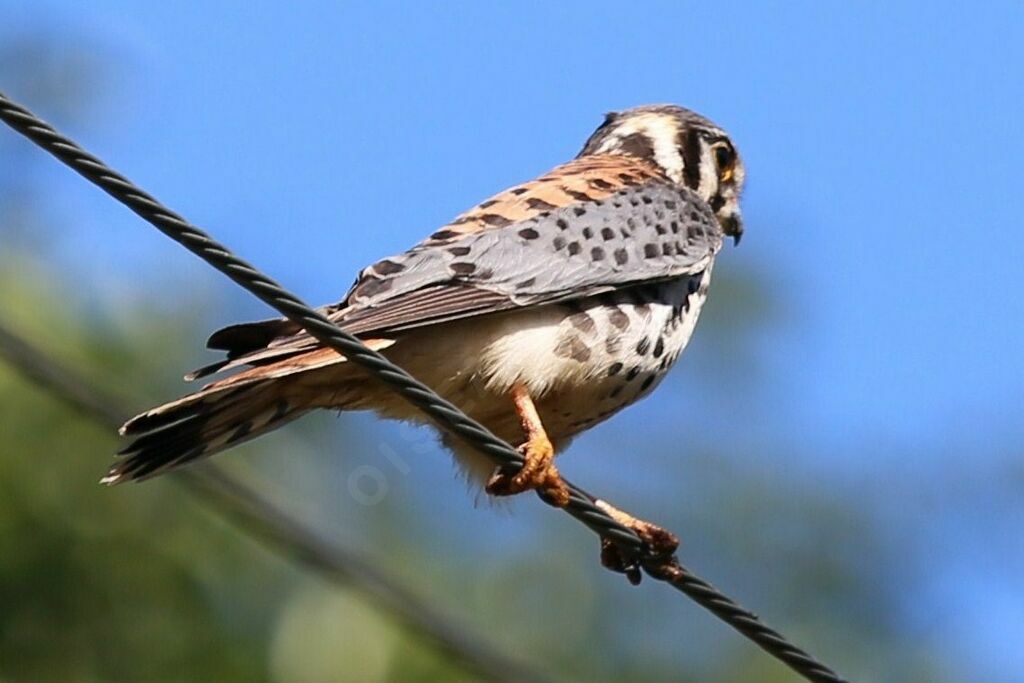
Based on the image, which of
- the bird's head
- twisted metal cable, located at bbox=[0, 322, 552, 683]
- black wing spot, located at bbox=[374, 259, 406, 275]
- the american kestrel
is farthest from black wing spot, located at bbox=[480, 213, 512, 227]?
the bird's head

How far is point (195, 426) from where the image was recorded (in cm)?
489

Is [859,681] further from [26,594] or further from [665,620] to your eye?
[26,594]

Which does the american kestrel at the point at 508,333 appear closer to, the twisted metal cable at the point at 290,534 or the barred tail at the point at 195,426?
the barred tail at the point at 195,426

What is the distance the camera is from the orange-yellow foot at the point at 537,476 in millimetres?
5012

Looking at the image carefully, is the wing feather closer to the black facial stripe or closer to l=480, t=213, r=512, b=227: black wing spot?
l=480, t=213, r=512, b=227: black wing spot

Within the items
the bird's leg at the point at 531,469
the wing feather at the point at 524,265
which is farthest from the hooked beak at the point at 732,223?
the bird's leg at the point at 531,469

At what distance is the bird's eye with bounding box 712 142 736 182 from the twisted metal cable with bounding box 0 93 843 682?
217 centimetres

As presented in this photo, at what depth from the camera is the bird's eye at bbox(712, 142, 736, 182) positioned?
22.6 ft

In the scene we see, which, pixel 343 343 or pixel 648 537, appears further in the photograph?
pixel 648 537

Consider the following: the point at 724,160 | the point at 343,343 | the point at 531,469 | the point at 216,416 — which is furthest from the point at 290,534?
the point at 724,160

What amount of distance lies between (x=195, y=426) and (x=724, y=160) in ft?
8.53

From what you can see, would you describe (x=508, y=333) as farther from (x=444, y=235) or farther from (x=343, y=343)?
(x=343, y=343)

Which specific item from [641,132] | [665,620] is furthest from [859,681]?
[641,132]

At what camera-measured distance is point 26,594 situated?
10.3 m
